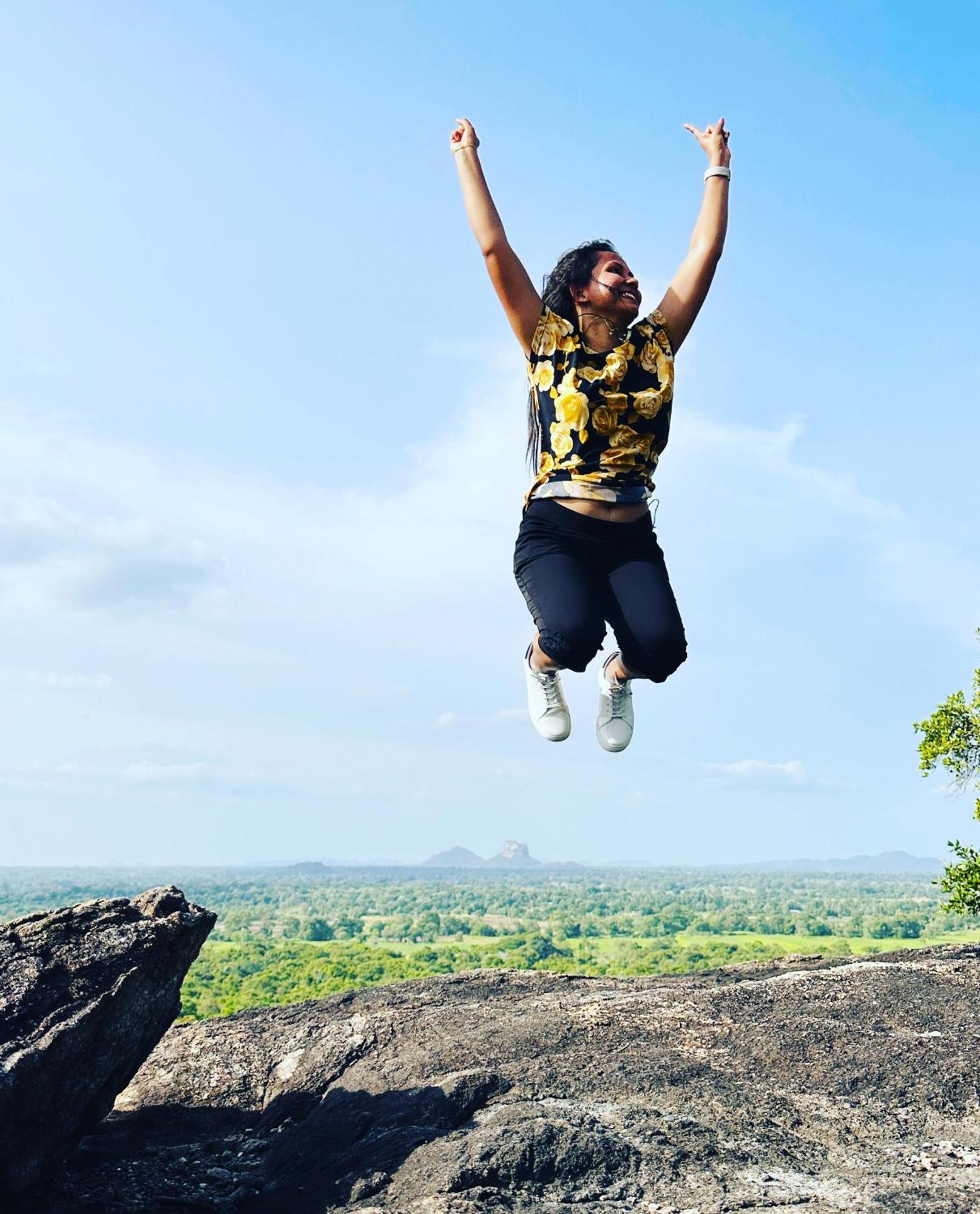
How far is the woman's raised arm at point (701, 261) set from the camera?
658cm

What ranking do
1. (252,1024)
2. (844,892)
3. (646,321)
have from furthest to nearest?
(844,892) → (252,1024) → (646,321)

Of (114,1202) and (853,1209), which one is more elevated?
(853,1209)

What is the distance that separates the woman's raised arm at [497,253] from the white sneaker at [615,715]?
2338 millimetres

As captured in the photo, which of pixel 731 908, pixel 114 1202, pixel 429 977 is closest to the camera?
pixel 114 1202

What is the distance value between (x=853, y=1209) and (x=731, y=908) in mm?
127434

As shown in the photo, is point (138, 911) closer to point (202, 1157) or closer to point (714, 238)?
point (202, 1157)

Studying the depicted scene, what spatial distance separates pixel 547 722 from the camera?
6797 millimetres

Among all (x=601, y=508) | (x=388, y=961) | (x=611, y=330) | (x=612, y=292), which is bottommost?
(x=388, y=961)

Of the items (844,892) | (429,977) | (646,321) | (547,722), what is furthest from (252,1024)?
(844,892)

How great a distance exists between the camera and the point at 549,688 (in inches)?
268

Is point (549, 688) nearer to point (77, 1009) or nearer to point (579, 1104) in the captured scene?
point (579, 1104)

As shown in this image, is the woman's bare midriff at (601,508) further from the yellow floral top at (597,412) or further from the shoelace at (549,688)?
the shoelace at (549,688)

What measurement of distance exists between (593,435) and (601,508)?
1.41 feet

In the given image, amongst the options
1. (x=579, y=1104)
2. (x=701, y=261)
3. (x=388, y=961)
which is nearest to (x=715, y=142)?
(x=701, y=261)
